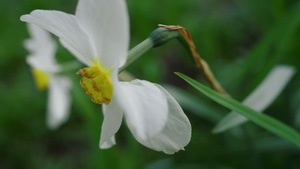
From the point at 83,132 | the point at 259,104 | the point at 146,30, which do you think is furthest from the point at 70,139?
the point at 259,104

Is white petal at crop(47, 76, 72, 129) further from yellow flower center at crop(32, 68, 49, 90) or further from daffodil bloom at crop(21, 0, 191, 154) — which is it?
daffodil bloom at crop(21, 0, 191, 154)

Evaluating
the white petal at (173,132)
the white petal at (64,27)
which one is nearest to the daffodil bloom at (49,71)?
the white petal at (64,27)

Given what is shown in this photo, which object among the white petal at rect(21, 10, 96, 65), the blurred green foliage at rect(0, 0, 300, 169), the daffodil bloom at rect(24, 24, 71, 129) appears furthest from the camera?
the daffodil bloom at rect(24, 24, 71, 129)

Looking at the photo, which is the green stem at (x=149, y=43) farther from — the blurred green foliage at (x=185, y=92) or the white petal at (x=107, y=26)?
the blurred green foliage at (x=185, y=92)

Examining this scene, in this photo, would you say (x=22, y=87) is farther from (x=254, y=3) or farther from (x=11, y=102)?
(x=254, y=3)

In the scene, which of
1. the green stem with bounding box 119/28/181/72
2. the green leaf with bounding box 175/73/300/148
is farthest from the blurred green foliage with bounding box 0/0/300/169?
the green stem with bounding box 119/28/181/72

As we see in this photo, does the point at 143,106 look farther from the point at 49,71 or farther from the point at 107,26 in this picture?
the point at 49,71
